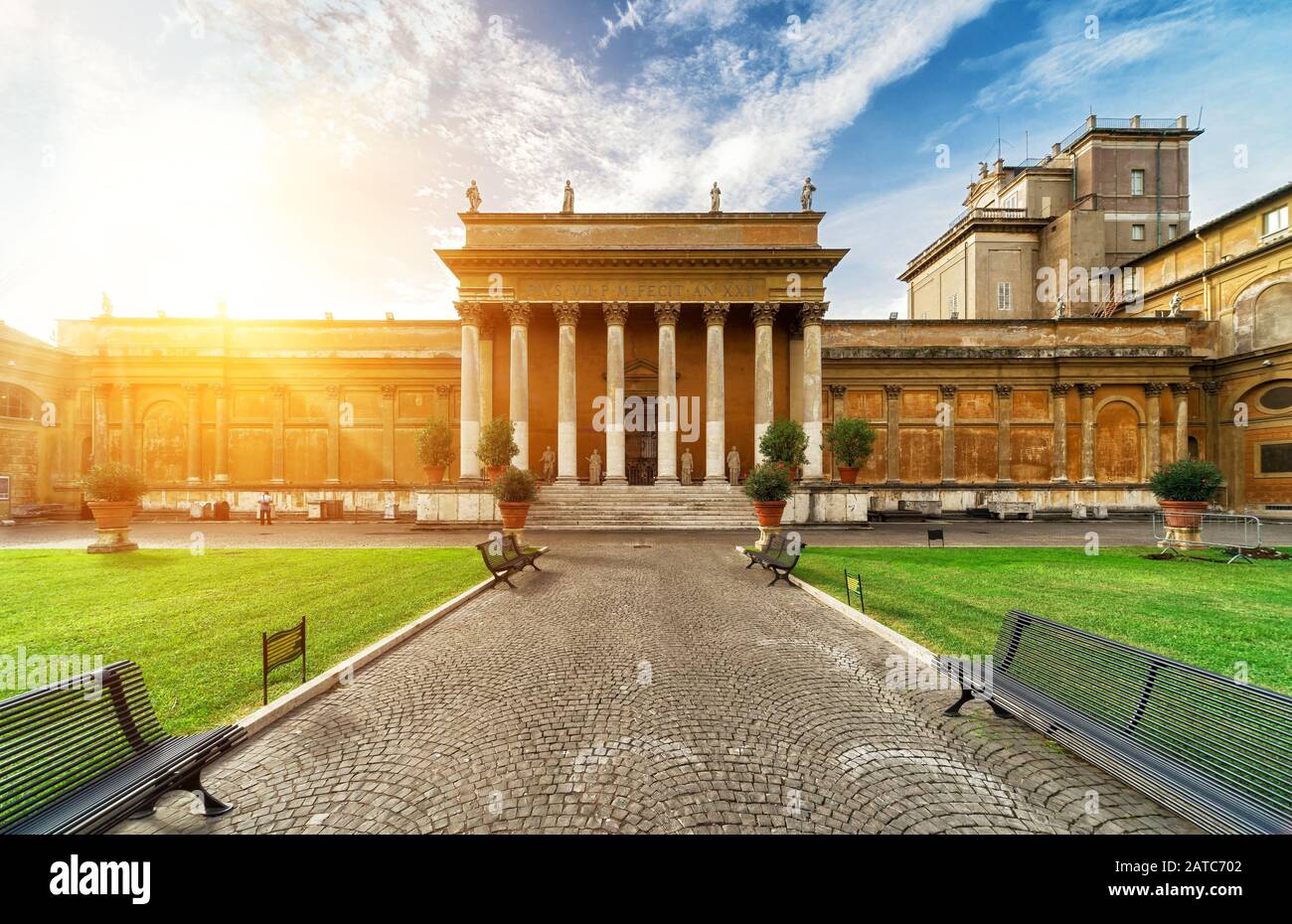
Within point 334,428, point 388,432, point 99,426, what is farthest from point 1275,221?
point 99,426

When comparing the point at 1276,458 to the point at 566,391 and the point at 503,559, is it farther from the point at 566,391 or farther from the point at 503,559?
the point at 503,559

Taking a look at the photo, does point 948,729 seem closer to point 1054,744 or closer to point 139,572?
point 1054,744

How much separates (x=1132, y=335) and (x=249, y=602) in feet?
131

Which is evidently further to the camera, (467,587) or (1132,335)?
(1132,335)

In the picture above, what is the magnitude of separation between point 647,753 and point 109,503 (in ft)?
54.9

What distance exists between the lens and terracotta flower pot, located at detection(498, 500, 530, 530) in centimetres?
1365

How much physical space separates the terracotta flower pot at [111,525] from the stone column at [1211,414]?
47.6 m

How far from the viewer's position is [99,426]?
2580 cm

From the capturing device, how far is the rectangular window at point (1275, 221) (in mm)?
24172

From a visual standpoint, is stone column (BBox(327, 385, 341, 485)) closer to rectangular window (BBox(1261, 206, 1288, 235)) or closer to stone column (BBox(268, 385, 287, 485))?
stone column (BBox(268, 385, 287, 485))

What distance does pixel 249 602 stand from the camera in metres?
7.60
